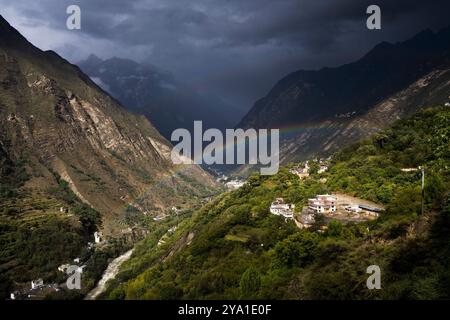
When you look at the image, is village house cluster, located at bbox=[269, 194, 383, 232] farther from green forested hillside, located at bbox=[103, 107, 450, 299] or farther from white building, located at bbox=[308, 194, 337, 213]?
green forested hillside, located at bbox=[103, 107, 450, 299]

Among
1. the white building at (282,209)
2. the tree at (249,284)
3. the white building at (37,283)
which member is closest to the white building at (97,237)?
the white building at (37,283)

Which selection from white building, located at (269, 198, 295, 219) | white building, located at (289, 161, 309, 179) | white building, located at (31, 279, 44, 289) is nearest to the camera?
white building, located at (269, 198, 295, 219)

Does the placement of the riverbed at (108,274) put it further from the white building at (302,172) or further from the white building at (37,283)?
the white building at (302,172)

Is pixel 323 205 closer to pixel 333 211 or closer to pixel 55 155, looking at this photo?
pixel 333 211

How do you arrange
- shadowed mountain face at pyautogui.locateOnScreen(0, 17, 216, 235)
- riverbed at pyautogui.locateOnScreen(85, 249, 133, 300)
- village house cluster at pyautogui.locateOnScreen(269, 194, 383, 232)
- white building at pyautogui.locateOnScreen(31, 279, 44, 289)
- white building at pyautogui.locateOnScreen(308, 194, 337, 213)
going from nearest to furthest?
village house cluster at pyautogui.locateOnScreen(269, 194, 383, 232) → white building at pyautogui.locateOnScreen(308, 194, 337, 213) → riverbed at pyautogui.locateOnScreen(85, 249, 133, 300) → white building at pyautogui.locateOnScreen(31, 279, 44, 289) → shadowed mountain face at pyautogui.locateOnScreen(0, 17, 216, 235)

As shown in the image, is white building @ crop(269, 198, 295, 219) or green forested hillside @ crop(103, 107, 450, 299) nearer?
green forested hillside @ crop(103, 107, 450, 299)

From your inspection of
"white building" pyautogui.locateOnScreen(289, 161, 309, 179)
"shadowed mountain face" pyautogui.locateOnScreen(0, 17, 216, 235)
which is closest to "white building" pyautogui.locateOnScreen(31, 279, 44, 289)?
"white building" pyautogui.locateOnScreen(289, 161, 309, 179)

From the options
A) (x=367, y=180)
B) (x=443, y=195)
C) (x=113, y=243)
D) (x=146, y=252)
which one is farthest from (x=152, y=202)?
(x=443, y=195)
